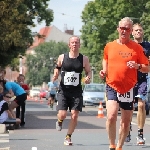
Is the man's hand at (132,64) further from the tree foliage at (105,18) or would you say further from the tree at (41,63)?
the tree at (41,63)

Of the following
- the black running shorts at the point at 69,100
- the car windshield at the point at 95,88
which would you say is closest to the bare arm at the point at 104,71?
the black running shorts at the point at 69,100

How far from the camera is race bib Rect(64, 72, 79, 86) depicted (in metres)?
14.0

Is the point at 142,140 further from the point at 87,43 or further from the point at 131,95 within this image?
the point at 87,43

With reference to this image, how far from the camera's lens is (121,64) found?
1098 centimetres

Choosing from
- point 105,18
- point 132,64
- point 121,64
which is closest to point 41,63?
point 105,18

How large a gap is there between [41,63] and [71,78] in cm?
16076

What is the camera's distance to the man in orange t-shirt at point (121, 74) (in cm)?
1095

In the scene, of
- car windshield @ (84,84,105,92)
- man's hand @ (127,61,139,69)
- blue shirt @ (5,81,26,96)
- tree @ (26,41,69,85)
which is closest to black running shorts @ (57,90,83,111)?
man's hand @ (127,61,139,69)

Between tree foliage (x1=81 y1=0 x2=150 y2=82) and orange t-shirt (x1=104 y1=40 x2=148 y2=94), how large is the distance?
54923 mm

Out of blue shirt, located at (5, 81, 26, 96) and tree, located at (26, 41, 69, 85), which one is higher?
tree, located at (26, 41, 69, 85)

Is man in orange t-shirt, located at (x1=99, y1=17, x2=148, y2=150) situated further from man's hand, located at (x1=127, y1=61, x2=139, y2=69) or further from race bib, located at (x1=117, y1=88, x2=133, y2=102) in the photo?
man's hand, located at (x1=127, y1=61, x2=139, y2=69)

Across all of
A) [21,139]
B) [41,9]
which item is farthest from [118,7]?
[21,139]

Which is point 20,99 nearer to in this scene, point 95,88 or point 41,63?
point 95,88

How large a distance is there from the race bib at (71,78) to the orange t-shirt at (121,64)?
2876 millimetres
